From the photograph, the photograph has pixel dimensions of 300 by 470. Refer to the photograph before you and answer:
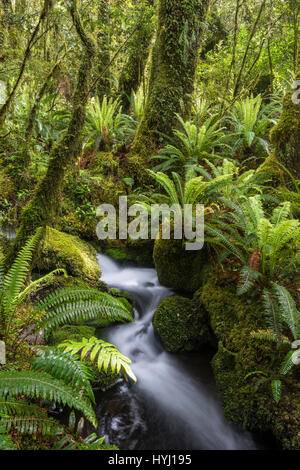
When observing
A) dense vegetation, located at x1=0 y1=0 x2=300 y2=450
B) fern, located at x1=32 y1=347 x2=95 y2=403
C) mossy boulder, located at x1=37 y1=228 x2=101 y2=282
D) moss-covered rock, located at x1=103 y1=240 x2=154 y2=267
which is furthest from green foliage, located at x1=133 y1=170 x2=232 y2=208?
fern, located at x1=32 y1=347 x2=95 y2=403

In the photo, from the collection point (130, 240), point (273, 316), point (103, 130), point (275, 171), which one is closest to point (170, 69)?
point (103, 130)

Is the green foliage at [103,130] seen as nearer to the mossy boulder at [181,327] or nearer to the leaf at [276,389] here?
the mossy boulder at [181,327]

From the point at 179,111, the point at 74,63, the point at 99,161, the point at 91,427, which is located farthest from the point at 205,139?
the point at 91,427

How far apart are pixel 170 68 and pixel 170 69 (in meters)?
0.02

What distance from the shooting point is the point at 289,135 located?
363cm

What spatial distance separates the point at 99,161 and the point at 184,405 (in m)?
4.01

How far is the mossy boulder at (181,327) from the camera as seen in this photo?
8.93 ft

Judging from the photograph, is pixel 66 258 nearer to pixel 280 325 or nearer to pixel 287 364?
pixel 280 325

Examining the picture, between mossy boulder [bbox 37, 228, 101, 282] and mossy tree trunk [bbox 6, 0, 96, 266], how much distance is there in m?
0.60

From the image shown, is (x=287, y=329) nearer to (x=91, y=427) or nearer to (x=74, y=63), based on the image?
(x=91, y=427)

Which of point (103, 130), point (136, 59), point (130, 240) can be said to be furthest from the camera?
point (136, 59)

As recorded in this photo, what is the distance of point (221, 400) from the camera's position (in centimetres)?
219

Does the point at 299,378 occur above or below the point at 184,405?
above

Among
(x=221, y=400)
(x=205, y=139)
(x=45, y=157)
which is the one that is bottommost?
(x=221, y=400)
